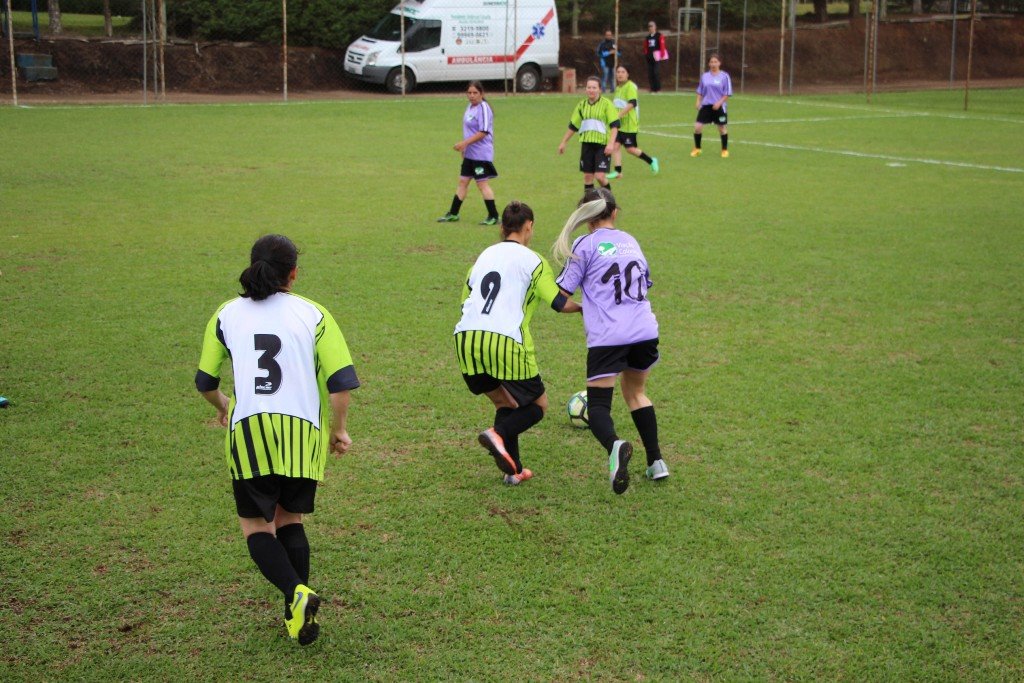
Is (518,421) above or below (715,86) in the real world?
below

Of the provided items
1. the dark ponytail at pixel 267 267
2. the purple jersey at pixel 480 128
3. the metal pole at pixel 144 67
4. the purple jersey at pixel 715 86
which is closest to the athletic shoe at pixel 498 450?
the dark ponytail at pixel 267 267

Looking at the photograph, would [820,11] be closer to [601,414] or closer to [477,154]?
[477,154]

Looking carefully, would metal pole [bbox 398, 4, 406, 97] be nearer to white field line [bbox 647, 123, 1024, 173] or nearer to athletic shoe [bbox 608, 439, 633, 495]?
white field line [bbox 647, 123, 1024, 173]

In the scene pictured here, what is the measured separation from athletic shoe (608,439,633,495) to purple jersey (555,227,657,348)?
629mm

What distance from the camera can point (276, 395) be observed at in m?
4.25

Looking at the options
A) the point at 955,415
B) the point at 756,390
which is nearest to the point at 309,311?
the point at 756,390

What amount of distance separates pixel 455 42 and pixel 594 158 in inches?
715

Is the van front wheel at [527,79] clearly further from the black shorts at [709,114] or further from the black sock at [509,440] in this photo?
the black sock at [509,440]

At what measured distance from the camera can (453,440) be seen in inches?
264

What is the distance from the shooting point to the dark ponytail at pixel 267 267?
4.20 meters

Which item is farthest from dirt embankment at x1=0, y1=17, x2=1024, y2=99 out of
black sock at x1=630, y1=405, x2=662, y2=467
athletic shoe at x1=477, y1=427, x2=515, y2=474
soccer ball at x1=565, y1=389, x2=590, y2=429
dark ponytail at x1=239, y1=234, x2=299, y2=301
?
dark ponytail at x1=239, y1=234, x2=299, y2=301

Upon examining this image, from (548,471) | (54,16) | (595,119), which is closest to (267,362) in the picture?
(548,471)

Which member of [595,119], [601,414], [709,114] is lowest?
[601,414]

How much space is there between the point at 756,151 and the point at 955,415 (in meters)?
14.9
